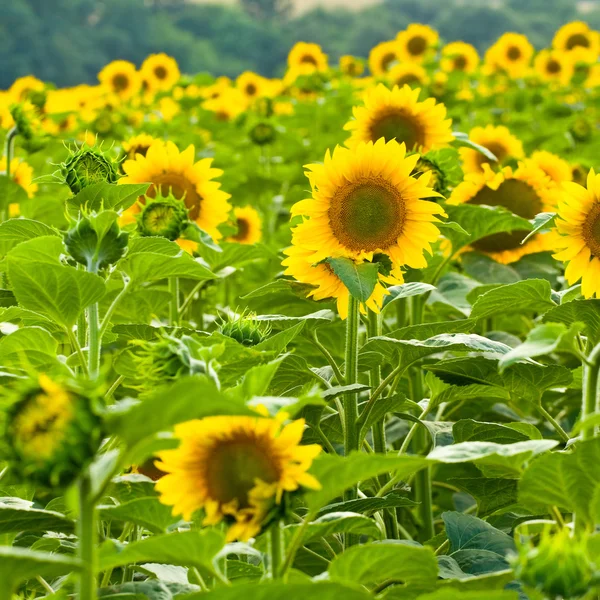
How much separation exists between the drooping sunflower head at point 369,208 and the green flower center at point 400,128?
1.93ft

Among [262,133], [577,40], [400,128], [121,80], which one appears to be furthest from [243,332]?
[577,40]

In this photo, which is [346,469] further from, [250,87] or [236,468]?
[250,87]

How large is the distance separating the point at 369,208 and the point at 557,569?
73cm

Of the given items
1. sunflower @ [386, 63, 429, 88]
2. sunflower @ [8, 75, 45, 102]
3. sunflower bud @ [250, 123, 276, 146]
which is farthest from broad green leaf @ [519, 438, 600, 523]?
sunflower @ [8, 75, 45, 102]

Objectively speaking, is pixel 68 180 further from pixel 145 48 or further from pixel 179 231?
pixel 145 48

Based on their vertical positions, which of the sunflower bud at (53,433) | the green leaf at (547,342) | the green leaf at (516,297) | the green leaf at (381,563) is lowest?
the green leaf at (381,563)

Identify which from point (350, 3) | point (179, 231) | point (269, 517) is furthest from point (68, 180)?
point (350, 3)

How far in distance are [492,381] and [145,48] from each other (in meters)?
8.72

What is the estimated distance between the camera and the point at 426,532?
1708 millimetres

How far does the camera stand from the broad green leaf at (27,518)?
1.00 meters

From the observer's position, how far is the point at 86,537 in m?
0.78

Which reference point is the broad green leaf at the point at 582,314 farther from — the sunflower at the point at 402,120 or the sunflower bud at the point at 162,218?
the sunflower at the point at 402,120

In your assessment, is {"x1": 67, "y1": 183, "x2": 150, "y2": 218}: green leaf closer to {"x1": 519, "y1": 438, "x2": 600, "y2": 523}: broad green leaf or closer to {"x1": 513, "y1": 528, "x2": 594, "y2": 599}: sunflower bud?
{"x1": 519, "y1": 438, "x2": 600, "y2": 523}: broad green leaf

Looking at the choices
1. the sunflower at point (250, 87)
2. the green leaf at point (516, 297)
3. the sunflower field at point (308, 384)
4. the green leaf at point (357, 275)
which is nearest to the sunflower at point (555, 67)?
the sunflower at point (250, 87)
